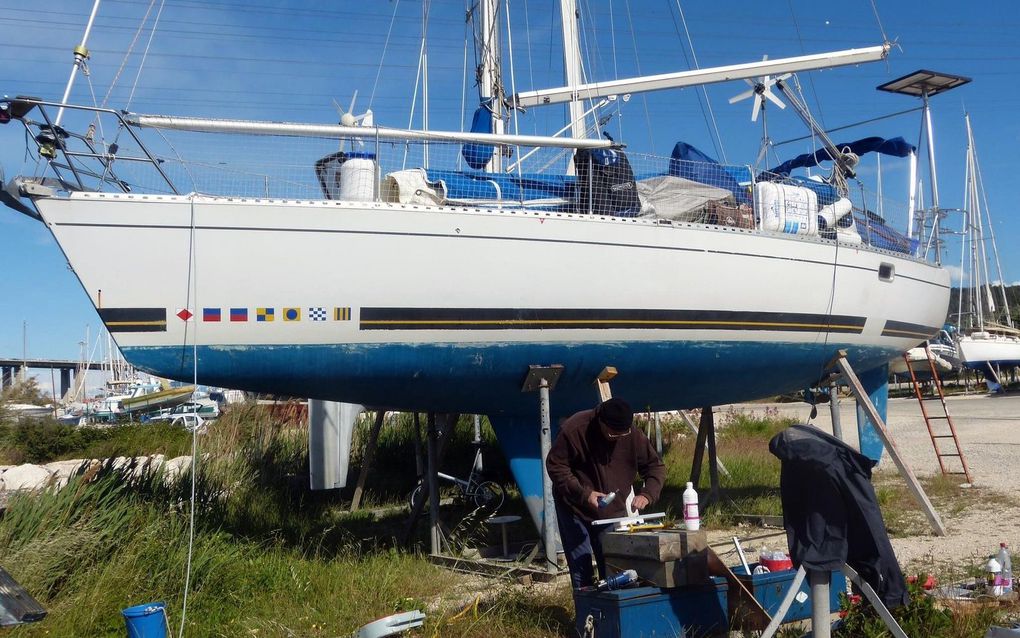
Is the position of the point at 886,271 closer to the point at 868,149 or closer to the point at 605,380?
the point at 868,149

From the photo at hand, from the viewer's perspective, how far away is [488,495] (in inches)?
454

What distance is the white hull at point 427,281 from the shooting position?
6891 mm

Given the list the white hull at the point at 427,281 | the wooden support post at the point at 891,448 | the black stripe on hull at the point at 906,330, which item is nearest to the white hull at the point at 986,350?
the black stripe on hull at the point at 906,330

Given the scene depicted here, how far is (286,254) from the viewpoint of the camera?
7094 mm

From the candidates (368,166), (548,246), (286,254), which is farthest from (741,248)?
(286,254)

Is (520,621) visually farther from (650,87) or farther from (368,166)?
(650,87)

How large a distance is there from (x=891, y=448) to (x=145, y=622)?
7337mm

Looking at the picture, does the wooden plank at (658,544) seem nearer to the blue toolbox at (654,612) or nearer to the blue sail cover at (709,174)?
the blue toolbox at (654,612)

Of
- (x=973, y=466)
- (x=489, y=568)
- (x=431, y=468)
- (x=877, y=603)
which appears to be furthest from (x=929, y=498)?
(x=877, y=603)

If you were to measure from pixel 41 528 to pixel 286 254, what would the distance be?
106 inches

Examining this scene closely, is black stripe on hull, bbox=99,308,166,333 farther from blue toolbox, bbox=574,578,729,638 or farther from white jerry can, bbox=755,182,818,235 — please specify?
white jerry can, bbox=755,182,818,235

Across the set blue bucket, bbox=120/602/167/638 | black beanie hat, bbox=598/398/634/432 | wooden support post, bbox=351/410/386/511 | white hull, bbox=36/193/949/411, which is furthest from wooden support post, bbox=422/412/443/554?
black beanie hat, bbox=598/398/634/432

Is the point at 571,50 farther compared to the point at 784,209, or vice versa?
the point at 571,50

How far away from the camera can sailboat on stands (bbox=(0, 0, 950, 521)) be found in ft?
22.8
